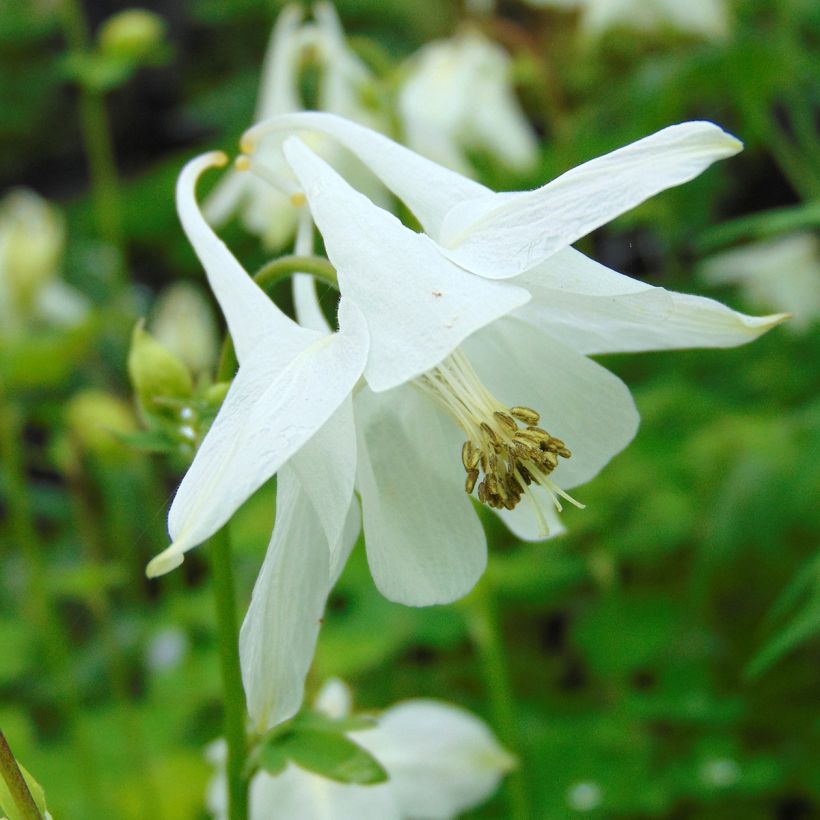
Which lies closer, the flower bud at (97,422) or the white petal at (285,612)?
the white petal at (285,612)

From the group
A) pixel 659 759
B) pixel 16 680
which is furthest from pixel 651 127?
pixel 16 680

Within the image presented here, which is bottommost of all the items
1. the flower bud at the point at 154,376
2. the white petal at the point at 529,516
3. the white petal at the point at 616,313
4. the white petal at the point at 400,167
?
the white petal at the point at 529,516

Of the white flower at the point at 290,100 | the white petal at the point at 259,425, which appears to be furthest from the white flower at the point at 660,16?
the white petal at the point at 259,425

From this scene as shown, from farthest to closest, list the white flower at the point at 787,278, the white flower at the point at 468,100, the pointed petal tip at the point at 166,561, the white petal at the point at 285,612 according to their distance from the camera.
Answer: the white flower at the point at 787,278, the white flower at the point at 468,100, the white petal at the point at 285,612, the pointed petal tip at the point at 166,561

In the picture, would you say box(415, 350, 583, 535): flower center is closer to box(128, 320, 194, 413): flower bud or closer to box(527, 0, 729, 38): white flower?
box(128, 320, 194, 413): flower bud

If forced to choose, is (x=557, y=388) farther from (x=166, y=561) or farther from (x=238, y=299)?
(x=166, y=561)

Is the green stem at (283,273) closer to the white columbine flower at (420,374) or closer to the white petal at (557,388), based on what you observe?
the white columbine flower at (420,374)

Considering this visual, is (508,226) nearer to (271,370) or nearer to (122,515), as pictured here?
(271,370)
